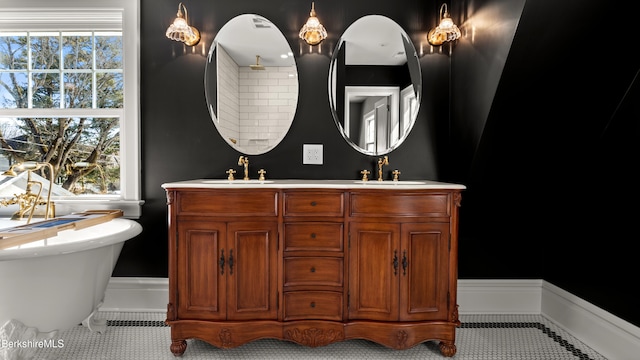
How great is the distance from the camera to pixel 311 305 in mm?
1658

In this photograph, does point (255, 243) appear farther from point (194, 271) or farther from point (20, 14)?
point (20, 14)

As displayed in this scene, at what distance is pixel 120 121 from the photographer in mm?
2203

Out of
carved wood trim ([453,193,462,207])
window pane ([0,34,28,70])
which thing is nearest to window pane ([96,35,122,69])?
window pane ([0,34,28,70])

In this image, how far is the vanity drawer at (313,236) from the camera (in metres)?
1.66

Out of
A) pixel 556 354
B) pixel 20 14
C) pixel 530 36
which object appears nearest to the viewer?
pixel 530 36

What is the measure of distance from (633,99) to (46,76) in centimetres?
375

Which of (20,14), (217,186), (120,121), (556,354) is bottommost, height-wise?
(556,354)

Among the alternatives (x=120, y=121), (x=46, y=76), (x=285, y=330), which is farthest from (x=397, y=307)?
(x=46, y=76)

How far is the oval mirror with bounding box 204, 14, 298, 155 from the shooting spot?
2.17 m

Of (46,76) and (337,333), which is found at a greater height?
(46,76)

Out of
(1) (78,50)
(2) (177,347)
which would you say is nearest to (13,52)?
(1) (78,50)

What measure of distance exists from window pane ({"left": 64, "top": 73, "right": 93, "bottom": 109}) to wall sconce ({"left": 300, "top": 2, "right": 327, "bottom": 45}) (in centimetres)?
163

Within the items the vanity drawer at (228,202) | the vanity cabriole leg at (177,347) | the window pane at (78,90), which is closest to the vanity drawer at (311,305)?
the vanity drawer at (228,202)

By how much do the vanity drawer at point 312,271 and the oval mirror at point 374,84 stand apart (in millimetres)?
886
